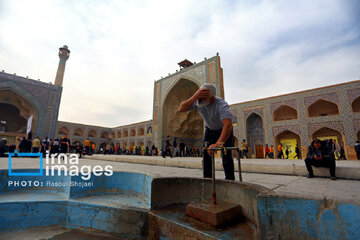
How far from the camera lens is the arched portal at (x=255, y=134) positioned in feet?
40.1

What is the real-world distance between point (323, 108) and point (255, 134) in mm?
4413

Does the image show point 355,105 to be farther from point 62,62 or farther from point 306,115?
point 62,62

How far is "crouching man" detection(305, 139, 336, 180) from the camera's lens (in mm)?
2391

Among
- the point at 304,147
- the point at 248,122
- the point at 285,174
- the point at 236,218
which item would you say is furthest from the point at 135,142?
the point at 236,218

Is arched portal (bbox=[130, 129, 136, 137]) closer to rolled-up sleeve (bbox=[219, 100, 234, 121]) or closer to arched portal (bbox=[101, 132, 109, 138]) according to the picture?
arched portal (bbox=[101, 132, 109, 138])

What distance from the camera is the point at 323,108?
11219mm

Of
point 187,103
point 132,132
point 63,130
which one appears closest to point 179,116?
point 187,103

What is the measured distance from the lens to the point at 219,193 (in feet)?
4.45

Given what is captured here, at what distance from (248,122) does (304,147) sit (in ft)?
12.0

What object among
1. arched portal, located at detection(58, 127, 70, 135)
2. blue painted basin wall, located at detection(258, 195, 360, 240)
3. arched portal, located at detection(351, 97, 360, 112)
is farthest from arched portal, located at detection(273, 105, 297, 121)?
arched portal, located at detection(58, 127, 70, 135)

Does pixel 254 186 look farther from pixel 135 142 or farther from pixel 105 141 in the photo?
pixel 105 141

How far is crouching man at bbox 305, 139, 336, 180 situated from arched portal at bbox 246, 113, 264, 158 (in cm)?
1021

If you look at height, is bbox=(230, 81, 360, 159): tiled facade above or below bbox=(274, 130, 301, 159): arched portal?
above

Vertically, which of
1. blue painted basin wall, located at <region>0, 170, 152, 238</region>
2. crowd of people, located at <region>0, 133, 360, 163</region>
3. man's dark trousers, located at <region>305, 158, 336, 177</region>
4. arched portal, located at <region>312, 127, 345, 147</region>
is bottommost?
blue painted basin wall, located at <region>0, 170, 152, 238</region>
